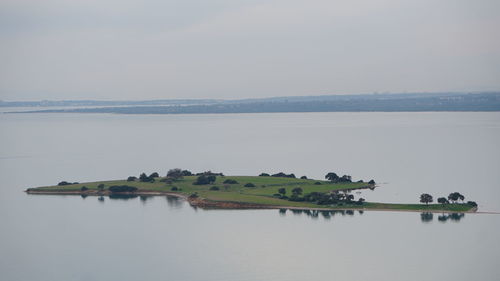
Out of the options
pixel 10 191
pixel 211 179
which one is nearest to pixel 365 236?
pixel 211 179

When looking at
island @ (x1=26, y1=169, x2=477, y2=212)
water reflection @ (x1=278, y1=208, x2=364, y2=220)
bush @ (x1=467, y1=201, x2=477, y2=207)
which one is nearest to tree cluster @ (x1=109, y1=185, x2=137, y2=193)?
island @ (x1=26, y1=169, x2=477, y2=212)

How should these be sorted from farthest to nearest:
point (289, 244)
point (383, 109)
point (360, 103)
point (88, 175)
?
point (360, 103) → point (383, 109) → point (88, 175) → point (289, 244)

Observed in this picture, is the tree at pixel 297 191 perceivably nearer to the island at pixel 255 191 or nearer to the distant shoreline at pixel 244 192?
the island at pixel 255 191

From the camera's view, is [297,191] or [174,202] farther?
[174,202]

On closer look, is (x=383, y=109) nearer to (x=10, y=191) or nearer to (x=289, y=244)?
(x=10, y=191)

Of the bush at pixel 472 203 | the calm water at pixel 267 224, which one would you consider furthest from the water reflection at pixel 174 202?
the bush at pixel 472 203

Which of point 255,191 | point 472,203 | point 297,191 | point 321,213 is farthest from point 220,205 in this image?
point 472,203

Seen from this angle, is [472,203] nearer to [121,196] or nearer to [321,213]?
[321,213]
